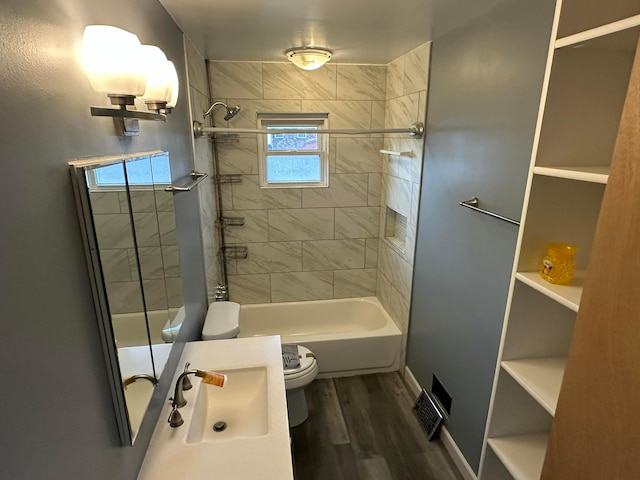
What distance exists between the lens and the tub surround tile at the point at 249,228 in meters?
3.25

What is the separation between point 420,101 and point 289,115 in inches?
44.5

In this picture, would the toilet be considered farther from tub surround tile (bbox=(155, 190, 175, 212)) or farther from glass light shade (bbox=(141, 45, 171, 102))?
glass light shade (bbox=(141, 45, 171, 102))

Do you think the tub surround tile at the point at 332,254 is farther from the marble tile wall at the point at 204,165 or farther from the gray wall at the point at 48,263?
the gray wall at the point at 48,263

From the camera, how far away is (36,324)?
2.17ft

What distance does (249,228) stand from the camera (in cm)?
328

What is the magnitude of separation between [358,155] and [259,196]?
0.92m

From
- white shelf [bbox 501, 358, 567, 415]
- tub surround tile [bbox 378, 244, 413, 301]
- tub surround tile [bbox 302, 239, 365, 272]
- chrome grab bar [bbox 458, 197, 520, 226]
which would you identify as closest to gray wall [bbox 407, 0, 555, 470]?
chrome grab bar [bbox 458, 197, 520, 226]

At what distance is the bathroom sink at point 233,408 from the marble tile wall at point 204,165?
3.66 feet

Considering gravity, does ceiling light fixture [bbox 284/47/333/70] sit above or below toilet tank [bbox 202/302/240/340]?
above

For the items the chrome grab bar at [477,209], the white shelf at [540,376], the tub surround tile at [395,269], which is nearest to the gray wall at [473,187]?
the chrome grab bar at [477,209]

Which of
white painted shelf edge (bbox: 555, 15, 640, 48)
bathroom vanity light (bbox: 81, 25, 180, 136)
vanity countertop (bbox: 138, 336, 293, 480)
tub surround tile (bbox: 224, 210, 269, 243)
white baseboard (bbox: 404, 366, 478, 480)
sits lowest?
white baseboard (bbox: 404, 366, 478, 480)

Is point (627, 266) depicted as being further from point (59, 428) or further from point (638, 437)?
point (59, 428)

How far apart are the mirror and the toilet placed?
66cm

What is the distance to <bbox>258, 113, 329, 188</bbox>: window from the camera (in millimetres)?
3193
